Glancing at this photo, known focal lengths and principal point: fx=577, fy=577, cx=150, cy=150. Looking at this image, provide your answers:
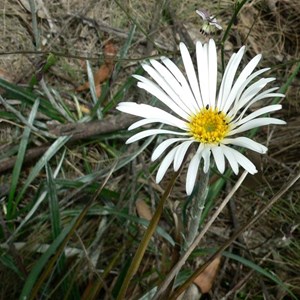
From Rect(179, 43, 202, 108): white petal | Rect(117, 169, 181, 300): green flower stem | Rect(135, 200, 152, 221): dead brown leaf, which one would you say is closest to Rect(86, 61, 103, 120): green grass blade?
Rect(135, 200, 152, 221): dead brown leaf

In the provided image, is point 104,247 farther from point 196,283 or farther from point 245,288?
point 245,288

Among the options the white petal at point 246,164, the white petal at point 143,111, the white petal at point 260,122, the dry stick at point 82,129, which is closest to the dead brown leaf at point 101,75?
the dry stick at point 82,129

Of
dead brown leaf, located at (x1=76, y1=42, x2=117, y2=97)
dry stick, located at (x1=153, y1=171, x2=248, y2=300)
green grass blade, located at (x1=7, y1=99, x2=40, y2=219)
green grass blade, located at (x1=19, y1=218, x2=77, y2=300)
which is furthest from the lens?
dead brown leaf, located at (x1=76, y1=42, x2=117, y2=97)

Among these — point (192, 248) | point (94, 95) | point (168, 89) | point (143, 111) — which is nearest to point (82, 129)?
point (94, 95)

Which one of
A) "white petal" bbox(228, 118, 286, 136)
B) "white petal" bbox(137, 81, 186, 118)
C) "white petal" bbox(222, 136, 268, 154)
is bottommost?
"white petal" bbox(222, 136, 268, 154)

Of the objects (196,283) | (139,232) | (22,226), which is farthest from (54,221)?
(196,283)

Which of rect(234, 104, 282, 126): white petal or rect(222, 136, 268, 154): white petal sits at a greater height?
rect(234, 104, 282, 126): white petal

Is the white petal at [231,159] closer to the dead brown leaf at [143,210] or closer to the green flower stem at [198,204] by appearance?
the green flower stem at [198,204]

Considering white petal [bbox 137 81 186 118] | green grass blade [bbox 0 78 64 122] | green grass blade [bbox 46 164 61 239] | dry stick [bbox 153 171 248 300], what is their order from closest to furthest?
dry stick [bbox 153 171 248 300], white petal [bbox 137 81 186 118], green grass blade [bbox 46 164 61 239], green grass blade [bbox 0 78 64 122]

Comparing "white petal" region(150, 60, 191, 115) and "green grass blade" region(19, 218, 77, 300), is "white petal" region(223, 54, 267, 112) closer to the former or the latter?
"white petal" region(150, 60, 191, 115)
